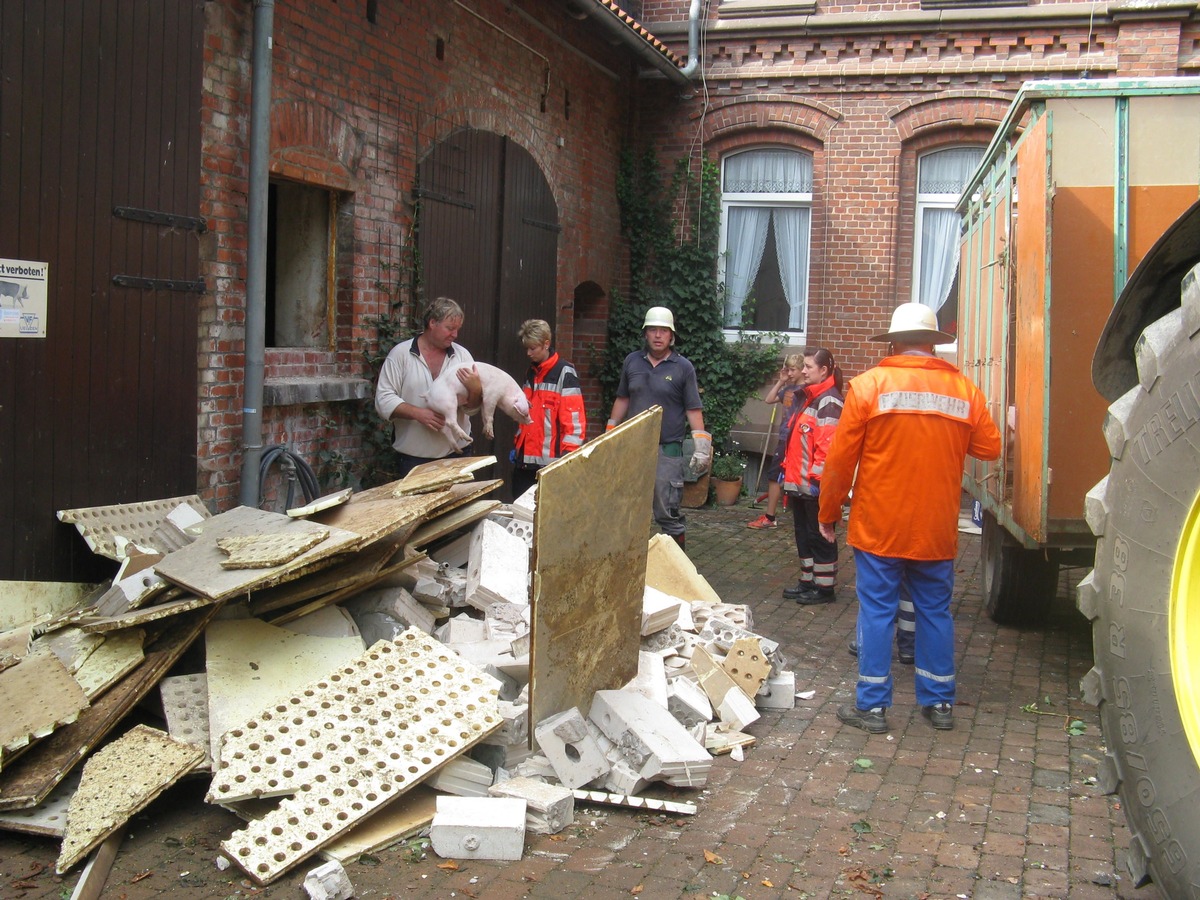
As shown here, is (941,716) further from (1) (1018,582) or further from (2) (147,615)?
(2) (147,615)

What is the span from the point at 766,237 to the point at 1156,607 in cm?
1247

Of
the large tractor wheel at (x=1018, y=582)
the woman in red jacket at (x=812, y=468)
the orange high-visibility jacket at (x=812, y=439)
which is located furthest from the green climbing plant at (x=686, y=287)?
the large tractor wheel at (x=1018, y=582)

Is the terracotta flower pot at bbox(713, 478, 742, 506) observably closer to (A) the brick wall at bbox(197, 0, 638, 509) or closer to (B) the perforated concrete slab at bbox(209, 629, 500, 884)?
(A) the brick wall at bbox(197, 0, 638, 509)

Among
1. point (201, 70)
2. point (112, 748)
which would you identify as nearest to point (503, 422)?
point (201, 70)

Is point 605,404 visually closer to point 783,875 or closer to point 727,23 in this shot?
point 727,23

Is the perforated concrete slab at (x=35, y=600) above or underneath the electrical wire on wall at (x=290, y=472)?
underneath

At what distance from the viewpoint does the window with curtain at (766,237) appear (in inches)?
576

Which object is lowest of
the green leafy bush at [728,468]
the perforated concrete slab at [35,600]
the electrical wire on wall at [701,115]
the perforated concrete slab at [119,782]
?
the perforated concrete slab at [119,782]

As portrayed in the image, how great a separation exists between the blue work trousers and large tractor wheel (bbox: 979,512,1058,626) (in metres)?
1.98

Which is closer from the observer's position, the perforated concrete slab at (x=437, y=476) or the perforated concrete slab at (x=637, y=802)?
the perforated concrete slab at (x=637, y=802)

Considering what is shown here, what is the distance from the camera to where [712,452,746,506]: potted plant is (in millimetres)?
13648

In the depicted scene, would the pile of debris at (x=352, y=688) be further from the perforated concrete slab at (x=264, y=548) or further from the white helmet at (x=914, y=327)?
the white helmet at (x=914, y=327)

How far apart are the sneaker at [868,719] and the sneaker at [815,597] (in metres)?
2.67

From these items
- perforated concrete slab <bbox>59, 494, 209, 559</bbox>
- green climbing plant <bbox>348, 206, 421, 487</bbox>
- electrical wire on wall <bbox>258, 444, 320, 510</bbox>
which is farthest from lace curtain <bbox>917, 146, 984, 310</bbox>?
perforated concrete slab <bbox>59, 494, 209, 559</bbox>
